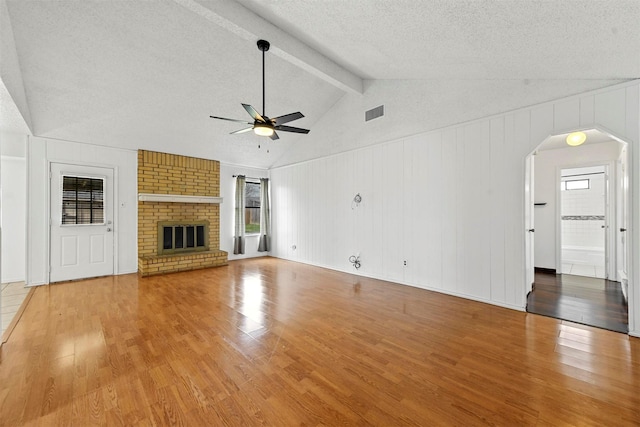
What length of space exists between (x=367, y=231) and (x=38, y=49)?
5.40 m

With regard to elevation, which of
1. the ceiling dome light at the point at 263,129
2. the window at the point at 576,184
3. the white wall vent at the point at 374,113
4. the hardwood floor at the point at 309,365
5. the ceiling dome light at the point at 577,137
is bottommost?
the hardwood floor at the point at 309,365

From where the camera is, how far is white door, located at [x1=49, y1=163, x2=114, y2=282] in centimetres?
484

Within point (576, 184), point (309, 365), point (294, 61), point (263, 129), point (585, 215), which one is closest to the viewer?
point (309, 365)

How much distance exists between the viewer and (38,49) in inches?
128

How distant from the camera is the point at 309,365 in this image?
220 cm

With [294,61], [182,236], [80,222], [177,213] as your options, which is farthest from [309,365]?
[80,222]

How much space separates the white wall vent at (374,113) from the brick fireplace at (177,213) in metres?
4.00

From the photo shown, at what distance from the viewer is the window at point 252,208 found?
746 cm

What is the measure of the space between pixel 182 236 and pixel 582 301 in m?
7.35

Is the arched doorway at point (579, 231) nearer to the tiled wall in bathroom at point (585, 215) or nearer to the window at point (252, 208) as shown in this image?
the tiled wall in bathroom at point (585, 215)

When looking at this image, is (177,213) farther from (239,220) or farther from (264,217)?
(264,217)

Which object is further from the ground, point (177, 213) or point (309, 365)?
point (177, 213)

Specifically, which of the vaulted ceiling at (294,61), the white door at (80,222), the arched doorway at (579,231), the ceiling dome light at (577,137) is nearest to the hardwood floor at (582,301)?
the arched doorway at (579,231)

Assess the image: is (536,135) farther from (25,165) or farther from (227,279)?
(25,165)
